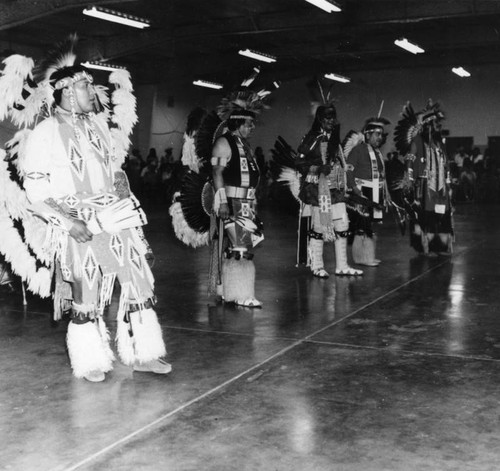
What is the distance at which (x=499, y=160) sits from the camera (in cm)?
2228

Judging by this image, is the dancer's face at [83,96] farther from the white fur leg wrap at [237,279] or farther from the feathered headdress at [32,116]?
the white fur leg wrap at [237,279]

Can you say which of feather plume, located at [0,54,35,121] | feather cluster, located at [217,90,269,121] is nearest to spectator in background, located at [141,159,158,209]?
feather cluster, located at [217,90,269,121]

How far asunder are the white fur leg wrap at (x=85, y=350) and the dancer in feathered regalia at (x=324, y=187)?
11.9 feet

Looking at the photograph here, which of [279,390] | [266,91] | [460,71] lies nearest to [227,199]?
[266,91]

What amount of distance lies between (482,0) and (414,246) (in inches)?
298

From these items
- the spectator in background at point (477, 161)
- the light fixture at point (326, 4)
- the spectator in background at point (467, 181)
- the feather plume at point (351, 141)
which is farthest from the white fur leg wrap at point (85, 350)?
the spectator in background at point (477, 161)

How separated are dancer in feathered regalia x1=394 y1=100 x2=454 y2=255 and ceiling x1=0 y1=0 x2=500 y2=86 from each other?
5.76 m

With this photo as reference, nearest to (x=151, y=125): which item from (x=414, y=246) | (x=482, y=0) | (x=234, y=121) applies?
(x=482, y=0)

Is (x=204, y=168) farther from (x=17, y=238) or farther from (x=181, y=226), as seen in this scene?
(x=17, y=238)

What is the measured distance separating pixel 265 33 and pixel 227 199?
1350cm

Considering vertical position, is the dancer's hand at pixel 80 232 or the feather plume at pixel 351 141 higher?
the feather plume at pixel 351 141

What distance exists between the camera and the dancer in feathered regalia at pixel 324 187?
283 inches

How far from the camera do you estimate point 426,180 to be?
29.2 feet

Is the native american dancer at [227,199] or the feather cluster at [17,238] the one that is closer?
the feather cluster at [17,238]
